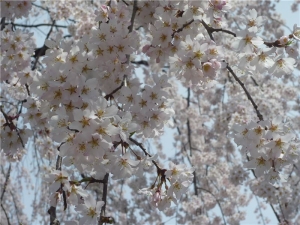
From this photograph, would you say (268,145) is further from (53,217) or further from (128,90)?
(53,217)

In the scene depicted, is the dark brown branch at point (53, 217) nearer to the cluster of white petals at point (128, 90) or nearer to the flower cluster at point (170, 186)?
the cluster of white petals at point (128, 90)

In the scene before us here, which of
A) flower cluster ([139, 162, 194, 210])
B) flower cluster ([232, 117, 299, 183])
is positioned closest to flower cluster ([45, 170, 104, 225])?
flower cluster ([139, 162, 194, 210])

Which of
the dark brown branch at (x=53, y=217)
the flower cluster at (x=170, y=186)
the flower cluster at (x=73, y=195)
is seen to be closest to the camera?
the flower cluster at (x=73, y=195)

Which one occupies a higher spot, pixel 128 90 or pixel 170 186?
pixel 128 90

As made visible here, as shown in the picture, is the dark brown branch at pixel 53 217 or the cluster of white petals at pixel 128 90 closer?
the cluster of white petals at pixel 128 90

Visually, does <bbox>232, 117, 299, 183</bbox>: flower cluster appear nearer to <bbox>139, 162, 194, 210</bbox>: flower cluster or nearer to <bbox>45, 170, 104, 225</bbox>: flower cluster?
<bbox>139, 162, 194, 210</bbox>: flower cluster

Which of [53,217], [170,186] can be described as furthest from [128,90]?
[53,217]

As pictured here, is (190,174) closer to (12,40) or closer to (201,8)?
(201,8)

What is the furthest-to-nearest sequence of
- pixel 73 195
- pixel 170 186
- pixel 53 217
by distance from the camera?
1. pixel 53 217
2. pixel 170 186
3. pixel 73 195

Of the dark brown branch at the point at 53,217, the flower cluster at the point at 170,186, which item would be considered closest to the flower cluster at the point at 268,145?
the flower cluster at the point at 170,186

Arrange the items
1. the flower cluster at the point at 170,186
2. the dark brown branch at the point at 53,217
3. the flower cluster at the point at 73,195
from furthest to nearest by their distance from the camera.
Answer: the dark brown branch at the point at 53,217
the flower cluster at the point at 170,186
the flower cluster at the point at 73,195

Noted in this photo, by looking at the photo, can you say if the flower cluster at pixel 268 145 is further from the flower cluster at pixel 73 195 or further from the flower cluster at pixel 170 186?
the flower cluster at pixel 73 195

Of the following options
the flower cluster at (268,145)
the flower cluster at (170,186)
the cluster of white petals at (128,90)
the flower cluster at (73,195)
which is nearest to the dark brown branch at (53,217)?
the cluster of white petals at (128,90)

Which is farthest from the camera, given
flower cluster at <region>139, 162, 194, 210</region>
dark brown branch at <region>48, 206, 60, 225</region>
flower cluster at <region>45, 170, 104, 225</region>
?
dark brown branch at <region>48, 206, 60, 225</region>
